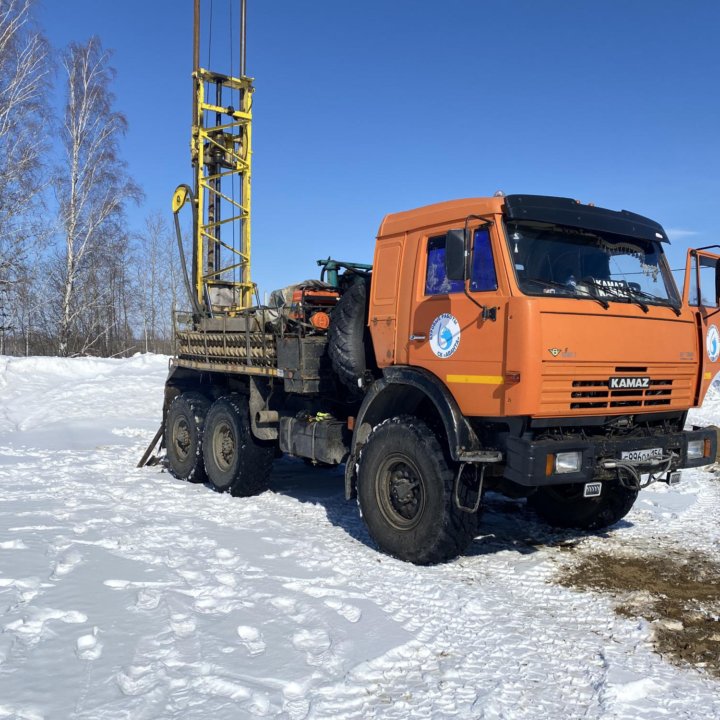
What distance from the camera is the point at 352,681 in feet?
11.0

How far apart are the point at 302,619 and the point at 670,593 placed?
2.67 meters

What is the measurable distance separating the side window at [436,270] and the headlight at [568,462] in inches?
60.2

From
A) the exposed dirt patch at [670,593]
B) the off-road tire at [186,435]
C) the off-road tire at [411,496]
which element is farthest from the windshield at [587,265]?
the off-road tire at [186,435]

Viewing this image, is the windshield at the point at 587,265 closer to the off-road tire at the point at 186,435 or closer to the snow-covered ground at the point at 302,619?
the snow-covered ground at the point at 302,619

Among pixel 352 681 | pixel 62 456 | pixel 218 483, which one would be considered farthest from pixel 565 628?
pixel 62 456

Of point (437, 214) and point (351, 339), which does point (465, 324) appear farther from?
point (351, 339)

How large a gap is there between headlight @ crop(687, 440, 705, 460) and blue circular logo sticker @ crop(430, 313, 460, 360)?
2.12 metres

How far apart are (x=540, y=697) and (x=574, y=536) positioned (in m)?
3.26

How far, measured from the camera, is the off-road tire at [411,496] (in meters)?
5.05

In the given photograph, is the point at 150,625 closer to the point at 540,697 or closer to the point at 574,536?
the point at 540,697

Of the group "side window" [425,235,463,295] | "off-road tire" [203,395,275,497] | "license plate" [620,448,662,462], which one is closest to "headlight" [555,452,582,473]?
"license plate" [620,448,662,462]

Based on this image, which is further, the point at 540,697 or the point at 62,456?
the point at 62,456

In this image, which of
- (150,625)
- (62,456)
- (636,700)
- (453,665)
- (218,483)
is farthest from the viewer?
(62,456)

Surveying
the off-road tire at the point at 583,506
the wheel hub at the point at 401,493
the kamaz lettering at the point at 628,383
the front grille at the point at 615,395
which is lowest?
the off-road tire at the point at 583,506
